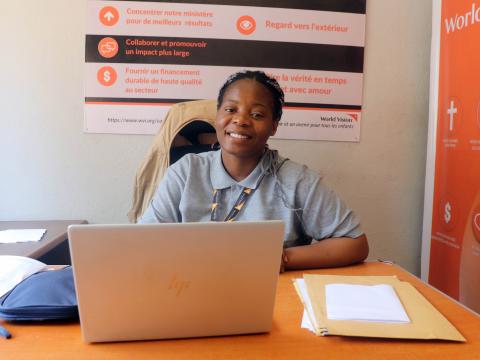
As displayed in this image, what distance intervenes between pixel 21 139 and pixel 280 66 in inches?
56.3

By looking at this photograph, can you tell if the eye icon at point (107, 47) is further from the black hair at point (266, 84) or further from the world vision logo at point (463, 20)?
the world vision logo at point (463, 20)

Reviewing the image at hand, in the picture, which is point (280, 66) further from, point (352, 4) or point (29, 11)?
point (29, 11)

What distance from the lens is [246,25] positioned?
7.04 ft

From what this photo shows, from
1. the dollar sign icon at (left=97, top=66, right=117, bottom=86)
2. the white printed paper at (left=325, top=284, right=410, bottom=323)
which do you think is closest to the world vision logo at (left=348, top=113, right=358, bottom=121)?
the dollar sign icon at (left=97, top=66, right=117, bottom=86)

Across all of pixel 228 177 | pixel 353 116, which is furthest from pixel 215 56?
pixel 228 177

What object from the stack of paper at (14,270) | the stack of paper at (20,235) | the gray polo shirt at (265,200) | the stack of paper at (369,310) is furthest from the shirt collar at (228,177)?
the stack of paper at (20,235)

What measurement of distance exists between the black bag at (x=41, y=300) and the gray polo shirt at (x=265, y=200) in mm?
510

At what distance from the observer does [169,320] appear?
719mm

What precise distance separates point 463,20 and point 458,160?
2.18ft

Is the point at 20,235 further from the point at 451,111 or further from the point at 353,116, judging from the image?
the point at 451,111

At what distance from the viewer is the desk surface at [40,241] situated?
1.49m

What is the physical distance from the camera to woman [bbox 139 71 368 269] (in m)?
1.37

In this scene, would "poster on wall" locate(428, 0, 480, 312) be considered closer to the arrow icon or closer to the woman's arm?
the woman's arm

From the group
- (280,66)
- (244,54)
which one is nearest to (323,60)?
(280,66)
